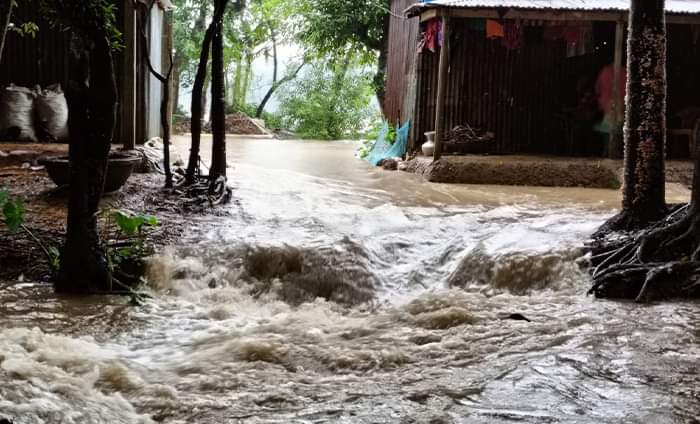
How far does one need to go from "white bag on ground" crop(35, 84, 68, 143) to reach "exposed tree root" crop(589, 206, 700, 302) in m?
8.38

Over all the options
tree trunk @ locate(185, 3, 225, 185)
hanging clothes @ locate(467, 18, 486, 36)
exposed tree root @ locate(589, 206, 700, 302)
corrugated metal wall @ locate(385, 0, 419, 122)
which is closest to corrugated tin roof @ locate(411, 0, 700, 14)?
hanging clothes @ locate(467, 18, 486, 36)

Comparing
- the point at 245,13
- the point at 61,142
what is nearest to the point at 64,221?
the point at 61,142

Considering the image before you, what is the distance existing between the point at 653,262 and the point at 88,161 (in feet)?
15.4

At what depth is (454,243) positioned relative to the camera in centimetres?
772

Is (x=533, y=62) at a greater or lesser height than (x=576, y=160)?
greater

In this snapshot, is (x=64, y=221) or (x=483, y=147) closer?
(x=64, y=221)

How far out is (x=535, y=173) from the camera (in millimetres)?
12836

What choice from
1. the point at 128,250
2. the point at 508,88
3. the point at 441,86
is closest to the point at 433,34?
the point at 441,86

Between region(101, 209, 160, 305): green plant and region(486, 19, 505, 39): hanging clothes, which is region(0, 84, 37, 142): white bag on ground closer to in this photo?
region(101, 209, 160, 305): green plant

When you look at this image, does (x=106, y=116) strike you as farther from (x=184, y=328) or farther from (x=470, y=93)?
(x=470, y=93)

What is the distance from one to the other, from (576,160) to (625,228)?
6.17 m

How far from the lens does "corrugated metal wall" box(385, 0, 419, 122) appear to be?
15391 mm

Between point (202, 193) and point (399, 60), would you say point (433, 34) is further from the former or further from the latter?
point (202, 193)

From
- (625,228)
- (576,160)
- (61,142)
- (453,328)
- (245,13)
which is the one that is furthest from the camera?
(245,13)
